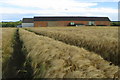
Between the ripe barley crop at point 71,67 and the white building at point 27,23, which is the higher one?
the white building at point 27,23

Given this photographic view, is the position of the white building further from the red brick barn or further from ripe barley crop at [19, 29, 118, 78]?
ripe barley crop at [19, 29, 118, 78]

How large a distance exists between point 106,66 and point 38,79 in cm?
221

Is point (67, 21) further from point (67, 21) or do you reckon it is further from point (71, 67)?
point (71, 67)

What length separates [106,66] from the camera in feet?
20.7

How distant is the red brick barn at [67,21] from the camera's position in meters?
103

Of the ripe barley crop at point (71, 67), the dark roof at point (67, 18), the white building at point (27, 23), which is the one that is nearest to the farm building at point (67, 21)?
the dark roof at point (67, 18)

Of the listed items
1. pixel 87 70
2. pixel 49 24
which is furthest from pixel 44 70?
pixel 49 24

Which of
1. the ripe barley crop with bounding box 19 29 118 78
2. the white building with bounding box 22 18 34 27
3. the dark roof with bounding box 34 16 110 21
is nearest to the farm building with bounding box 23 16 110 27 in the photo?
the dark roof with bounding box 34 16 110 21

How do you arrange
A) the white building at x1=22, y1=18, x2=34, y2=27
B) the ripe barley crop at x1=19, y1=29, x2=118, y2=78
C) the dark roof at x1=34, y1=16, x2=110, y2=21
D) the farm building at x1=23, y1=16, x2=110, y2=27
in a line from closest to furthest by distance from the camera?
1. the ripe barley crop at x1=19, y1=29, x2=118, y2=78
2. the farm building at x1=23, y1=16, x2=110, y2=27
3. the dark roof at x1=34, y1=16, x2=110, y2=21
4. the white building at x1=22, y1=18, x2=34, y2=27

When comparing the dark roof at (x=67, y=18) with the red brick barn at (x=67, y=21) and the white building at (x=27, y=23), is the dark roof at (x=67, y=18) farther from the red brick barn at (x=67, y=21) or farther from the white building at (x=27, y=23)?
the white building at (x=27, y=23)

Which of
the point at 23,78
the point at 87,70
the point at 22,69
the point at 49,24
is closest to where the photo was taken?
the point at 87,70

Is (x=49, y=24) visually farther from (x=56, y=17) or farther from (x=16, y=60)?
(x=16, y=60)

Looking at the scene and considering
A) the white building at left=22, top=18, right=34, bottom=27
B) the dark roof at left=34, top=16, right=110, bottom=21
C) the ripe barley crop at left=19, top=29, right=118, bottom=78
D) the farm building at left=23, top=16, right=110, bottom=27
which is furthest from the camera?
the white building at left=22, top=18, right=34, bottom=27

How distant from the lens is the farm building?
103062mm
